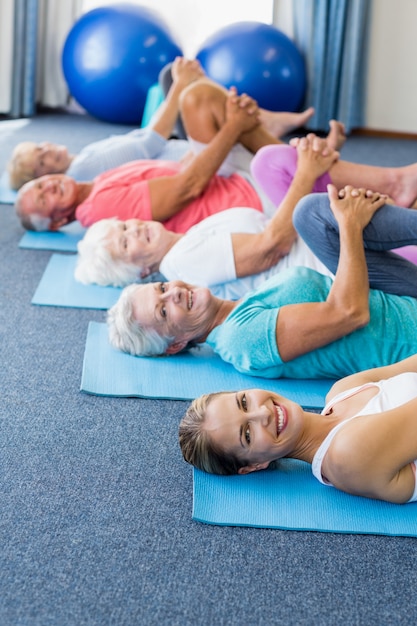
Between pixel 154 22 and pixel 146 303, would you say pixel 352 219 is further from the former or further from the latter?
pixel 154 22

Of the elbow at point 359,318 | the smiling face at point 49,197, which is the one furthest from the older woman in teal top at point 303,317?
the smiling face at point 49,197

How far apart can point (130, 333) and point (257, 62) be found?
3.65 m

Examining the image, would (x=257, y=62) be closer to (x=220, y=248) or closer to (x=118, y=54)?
(x=118, y=54)

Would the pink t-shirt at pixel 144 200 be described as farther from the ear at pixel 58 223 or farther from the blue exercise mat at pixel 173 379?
Result: the blue exercise mat at pixel 173 379

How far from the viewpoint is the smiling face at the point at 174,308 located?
232 centimetres

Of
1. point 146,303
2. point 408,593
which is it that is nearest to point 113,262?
point 146,303

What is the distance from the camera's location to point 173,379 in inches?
94.0

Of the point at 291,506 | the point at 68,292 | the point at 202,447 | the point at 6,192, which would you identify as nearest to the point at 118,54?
the point at 6,192

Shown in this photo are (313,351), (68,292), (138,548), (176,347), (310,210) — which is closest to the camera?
(138,548)

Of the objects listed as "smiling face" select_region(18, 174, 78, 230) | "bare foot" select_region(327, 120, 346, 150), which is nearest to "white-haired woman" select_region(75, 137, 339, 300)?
"bare foot" select_region(327, 120, 346, 150)

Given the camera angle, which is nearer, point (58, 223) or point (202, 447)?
point (202, 447)

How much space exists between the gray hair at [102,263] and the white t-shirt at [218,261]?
207 millimetres

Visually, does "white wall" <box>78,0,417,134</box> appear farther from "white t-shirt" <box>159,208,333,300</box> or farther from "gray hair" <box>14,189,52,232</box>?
"white t-shirt" <box>159,208,333,300</box>

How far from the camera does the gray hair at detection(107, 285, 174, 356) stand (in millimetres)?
2371
